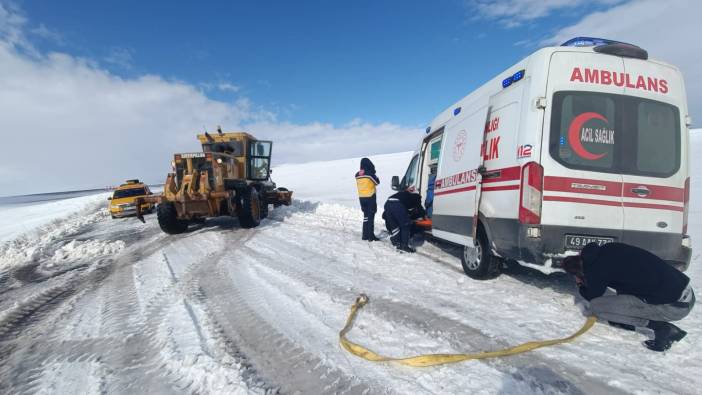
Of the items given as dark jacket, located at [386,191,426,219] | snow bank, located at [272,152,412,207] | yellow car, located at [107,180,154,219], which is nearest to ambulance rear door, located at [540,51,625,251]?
dark jacket, located at [386,191,426,219]

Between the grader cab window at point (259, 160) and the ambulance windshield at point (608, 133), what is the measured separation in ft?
32.7

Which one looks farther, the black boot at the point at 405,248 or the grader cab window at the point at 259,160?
the grader cab window at the point at 259,160

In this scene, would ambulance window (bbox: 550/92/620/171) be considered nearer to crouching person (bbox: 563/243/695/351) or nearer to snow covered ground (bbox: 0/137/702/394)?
crouching person (bbox: 563/243/695/351)

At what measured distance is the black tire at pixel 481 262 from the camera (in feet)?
13.9

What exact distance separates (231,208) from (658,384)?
8.38 meters

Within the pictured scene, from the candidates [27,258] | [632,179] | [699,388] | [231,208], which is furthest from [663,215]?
[27,258]

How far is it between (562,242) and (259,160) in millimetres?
10657

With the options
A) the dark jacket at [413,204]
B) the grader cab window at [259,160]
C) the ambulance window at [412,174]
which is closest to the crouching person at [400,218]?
the dark jacket at [413,204]

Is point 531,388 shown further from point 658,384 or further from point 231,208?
point 231,208

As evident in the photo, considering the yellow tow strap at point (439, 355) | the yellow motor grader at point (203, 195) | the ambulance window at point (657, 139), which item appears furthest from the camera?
the yellow motor grader at point (203, 195)

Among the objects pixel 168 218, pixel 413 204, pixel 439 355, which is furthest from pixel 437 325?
pixel 168 218

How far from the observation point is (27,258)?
23.5ft

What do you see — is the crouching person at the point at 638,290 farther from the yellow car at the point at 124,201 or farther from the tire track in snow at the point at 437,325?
the yellow car at the point at 124,201

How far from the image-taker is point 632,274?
2691mm
